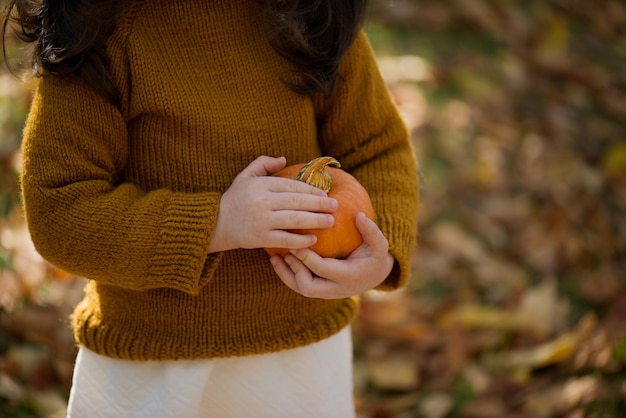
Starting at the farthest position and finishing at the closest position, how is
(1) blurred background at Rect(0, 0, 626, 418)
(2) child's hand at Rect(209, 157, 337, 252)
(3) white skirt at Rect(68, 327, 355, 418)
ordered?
(1) blurred background at Rect(0, 0, 626, 418)
(3) white skirt at Rect(68, 327, 355, 418)
(2) child's hand at Rect(209, 157, 337, 252)

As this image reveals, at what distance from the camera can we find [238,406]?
159 cm

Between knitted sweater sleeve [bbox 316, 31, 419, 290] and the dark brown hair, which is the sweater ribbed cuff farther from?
knitted sweater sleeve [bbox 316, 31, 419, 290]

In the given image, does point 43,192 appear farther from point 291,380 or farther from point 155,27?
point 291,380

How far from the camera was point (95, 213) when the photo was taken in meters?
1.39

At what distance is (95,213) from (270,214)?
1.02 ft

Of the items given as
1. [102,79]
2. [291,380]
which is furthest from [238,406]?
[102,79]

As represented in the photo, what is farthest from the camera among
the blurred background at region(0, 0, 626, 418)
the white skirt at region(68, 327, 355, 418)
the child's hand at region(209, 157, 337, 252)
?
the blurred background at region(0, 0, 626, 418)

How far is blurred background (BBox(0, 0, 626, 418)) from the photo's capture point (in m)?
2.49

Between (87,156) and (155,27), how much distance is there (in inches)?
10.9

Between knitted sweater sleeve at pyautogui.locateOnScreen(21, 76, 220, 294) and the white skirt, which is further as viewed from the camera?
the white skirt

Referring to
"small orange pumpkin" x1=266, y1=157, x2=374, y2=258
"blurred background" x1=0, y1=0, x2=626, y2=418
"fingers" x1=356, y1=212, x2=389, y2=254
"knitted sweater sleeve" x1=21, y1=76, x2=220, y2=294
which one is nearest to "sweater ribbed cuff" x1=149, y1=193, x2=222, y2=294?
"knitted sweater sleeve" x1=21, y1=76, x2=220, y2=294

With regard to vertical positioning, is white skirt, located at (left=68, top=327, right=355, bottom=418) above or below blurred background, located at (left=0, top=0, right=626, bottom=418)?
above

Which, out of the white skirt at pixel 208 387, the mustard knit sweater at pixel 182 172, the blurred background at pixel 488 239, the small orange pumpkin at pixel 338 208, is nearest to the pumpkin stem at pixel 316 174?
the small orange pumpkin at pixel 338 208

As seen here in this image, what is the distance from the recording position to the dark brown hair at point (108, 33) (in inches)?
55.9
